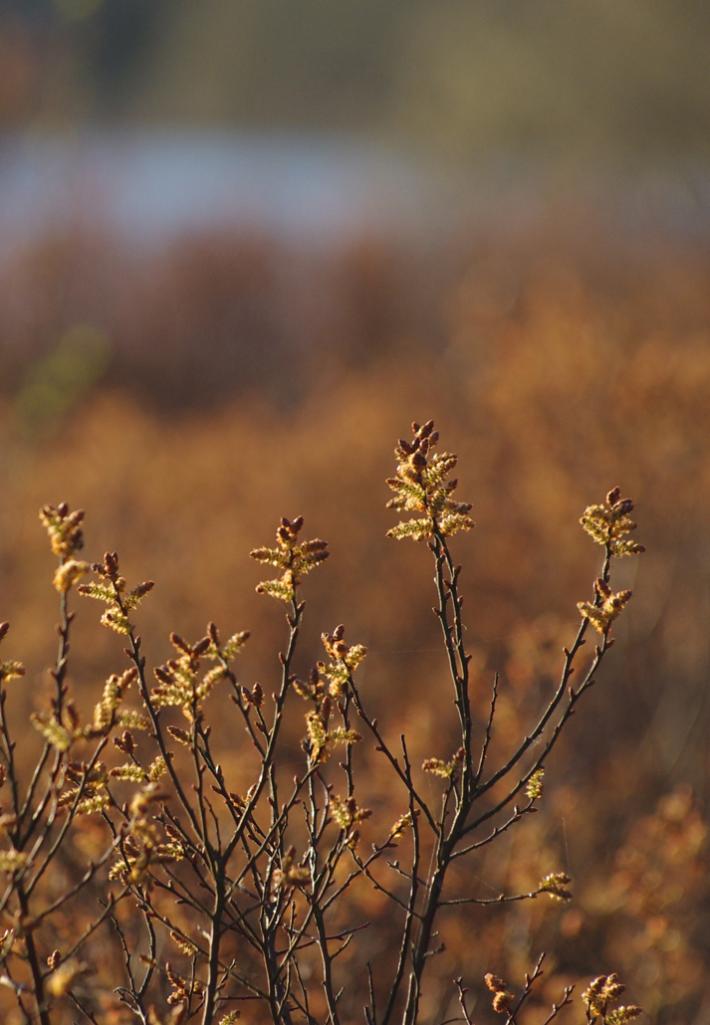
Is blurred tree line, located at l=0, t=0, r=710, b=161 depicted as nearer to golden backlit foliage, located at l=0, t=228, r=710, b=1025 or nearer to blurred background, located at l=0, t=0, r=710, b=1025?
blurred background, located at l=0, t=0, r=710, b=1025

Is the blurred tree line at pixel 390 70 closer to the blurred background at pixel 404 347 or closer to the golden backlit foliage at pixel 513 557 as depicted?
the blurred background at pixel 404 347

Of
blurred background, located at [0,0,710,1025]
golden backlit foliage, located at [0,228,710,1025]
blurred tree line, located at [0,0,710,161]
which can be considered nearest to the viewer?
golden backlit foliage, located at [0,228,710,1025]

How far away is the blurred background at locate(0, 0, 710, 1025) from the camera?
804 centimetres

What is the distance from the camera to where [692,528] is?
9984 millimetres

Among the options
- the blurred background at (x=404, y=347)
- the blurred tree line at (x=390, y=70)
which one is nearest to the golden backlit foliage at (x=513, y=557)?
the blurred background at (x=404, y=347)

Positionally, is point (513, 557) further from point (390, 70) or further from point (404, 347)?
point (390, 70)

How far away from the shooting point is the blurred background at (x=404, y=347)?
8.04m

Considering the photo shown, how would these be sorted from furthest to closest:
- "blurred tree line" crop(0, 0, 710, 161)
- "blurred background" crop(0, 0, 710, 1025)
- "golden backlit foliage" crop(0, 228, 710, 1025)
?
"blurred tree line" crop(0, 0, 710, 161) → "blurred background" crop(0, 0, 710, 1025) → "golden backlit foliage" crop(0, 228, 710, 1025)

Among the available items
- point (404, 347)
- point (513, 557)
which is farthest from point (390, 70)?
point (513, 557)

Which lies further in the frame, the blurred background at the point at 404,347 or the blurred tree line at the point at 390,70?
the blurred tree line at the point at 390,70

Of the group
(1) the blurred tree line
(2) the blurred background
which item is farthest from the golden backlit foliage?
(1) the blurred tree line

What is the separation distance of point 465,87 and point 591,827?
25.9 m

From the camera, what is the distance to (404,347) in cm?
2523

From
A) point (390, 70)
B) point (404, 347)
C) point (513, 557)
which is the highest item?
point (390, 70)
